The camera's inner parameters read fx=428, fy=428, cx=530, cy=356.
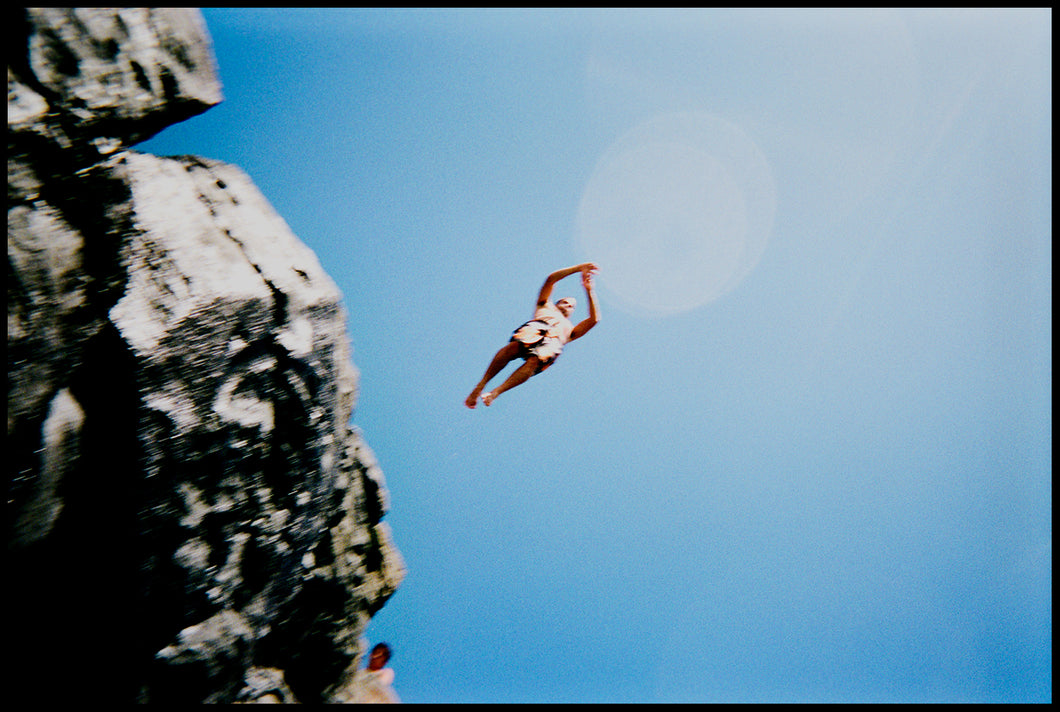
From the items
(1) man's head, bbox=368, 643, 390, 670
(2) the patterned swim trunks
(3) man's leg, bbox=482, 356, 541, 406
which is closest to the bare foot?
(3) man's leg, bbox=482, 356, 541, 406

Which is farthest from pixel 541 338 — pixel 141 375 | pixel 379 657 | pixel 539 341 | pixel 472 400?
pixel 379 657

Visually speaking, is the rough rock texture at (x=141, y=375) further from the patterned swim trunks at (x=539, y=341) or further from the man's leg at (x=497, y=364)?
the patterned swim trunks at (x=539, y=341)

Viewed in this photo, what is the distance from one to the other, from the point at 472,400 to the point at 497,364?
65 cm

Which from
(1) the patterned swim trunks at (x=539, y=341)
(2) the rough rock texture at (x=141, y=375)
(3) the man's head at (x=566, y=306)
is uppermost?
(3) the man's head at (x=566, y=306)

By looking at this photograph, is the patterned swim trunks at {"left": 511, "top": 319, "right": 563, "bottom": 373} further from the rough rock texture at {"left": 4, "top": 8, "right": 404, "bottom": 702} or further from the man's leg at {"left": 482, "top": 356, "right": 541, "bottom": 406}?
the rough rock texture at {"left": 4, "top": 8, "right": 404, "bottom": 702}

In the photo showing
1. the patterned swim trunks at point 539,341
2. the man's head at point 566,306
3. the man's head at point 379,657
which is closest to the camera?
the patterned swim trunks at point 539,341

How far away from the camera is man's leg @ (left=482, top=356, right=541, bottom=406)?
593 centimetres

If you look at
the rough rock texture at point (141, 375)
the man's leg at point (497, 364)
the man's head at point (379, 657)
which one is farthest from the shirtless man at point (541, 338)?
the man's head at point (379, 657)

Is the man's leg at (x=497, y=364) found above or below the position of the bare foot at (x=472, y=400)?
above

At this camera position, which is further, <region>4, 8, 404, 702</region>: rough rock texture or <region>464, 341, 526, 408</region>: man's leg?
<region>464, 341, 526, 408</region>: man's leg

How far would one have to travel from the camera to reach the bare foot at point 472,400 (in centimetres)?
618

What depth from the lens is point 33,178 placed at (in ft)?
13.9

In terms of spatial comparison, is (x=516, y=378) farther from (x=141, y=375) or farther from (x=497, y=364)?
(x=141, y=375)

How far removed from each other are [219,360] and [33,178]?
7.79ft
